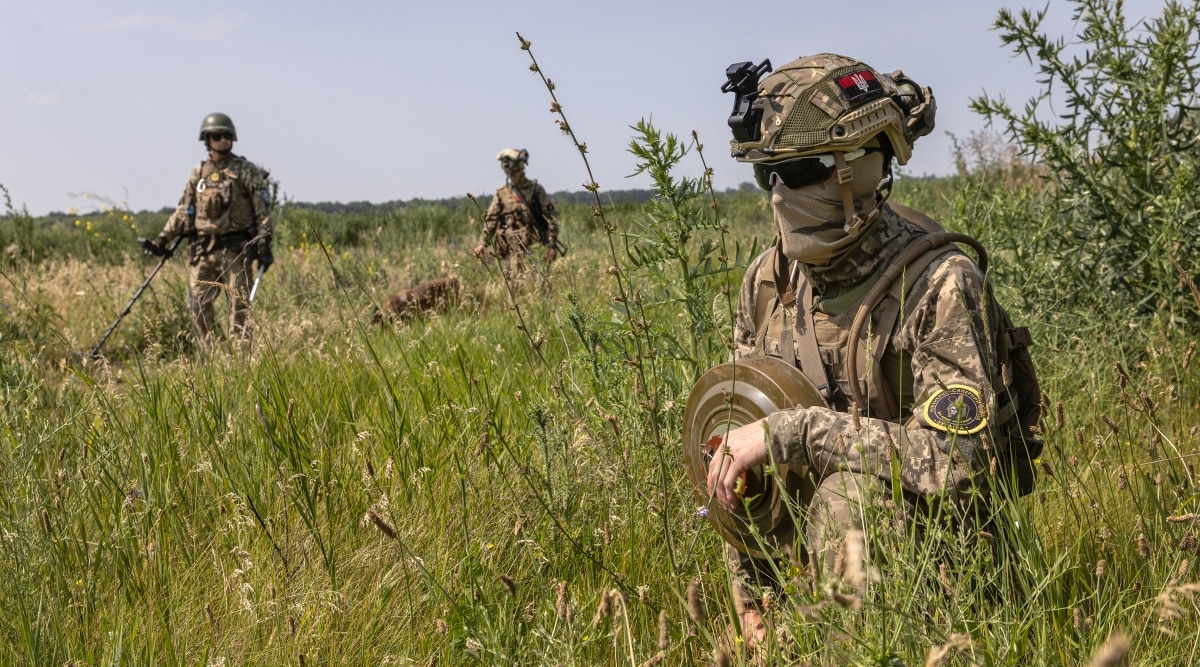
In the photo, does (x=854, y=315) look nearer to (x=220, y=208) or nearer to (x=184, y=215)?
(x=220, y=208)

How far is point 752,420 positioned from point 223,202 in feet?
24.1

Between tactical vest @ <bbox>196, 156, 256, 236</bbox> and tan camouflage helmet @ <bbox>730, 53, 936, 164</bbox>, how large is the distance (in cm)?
718

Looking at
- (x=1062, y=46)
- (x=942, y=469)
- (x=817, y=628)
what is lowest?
(x=817, y=628)

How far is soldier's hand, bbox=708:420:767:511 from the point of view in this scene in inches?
83.7

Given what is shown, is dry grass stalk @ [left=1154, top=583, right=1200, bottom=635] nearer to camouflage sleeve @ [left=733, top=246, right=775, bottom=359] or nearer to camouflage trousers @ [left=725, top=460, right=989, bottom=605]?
camouflage trousers @ [left=725, top=460, right=989, bottom=605]

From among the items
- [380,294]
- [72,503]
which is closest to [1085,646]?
[72,503]

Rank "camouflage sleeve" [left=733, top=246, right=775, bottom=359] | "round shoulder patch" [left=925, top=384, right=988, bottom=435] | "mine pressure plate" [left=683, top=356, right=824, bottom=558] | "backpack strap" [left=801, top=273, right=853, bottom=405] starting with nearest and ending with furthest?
"round shoulder patch" [left=925, top=384, right=988, bottom=435]
"mine pressure plate" [left=683, top=356, right=824, bottom=558]
"backpack strap" [left=801, top=273, right=853, bottom=405]
"camouflage sleeve" [left=733, top=246, right=775, bottom=359]

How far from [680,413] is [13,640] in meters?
1.94

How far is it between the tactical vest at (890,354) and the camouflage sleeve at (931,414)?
44mm

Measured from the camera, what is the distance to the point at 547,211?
10461mm

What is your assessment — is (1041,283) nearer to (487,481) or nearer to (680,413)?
(680,413)

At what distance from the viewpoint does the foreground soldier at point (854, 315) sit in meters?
1.98

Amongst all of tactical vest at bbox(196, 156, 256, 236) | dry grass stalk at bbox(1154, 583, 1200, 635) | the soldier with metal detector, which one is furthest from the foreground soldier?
the soldier with metal detector

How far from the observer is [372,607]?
7.35 feet
